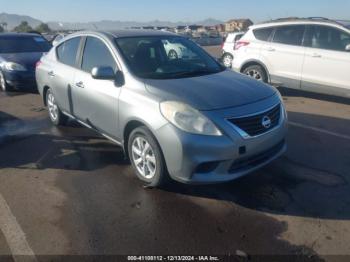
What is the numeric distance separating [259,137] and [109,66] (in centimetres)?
196

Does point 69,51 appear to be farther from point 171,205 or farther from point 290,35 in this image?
point 290,35

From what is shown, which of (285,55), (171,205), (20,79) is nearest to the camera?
(171,205)

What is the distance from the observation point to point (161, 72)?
4621mm

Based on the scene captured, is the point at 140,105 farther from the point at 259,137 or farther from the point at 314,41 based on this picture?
the point at 314,41

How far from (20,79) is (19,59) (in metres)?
0.58

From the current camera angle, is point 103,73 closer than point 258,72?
Yes

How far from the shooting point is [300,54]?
821 centimetres

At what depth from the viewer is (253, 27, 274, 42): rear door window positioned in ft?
29.6

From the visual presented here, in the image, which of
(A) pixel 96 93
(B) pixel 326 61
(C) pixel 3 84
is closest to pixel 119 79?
(A) pixel 96 93

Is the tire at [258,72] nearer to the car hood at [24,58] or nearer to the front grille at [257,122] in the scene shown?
the front grille at [257,122]

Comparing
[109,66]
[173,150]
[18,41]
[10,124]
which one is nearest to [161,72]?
[109,66]

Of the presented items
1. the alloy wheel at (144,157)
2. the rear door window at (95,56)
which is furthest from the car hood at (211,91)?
the rear door window at (95,56)

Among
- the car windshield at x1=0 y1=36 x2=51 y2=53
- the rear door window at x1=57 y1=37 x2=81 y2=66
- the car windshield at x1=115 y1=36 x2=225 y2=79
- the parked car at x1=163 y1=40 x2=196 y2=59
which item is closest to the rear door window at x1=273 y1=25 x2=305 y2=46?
the car windshield at x1=115 y1=36 x2=225 y2=79

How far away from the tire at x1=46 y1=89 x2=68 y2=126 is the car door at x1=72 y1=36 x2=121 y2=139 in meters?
1.03
